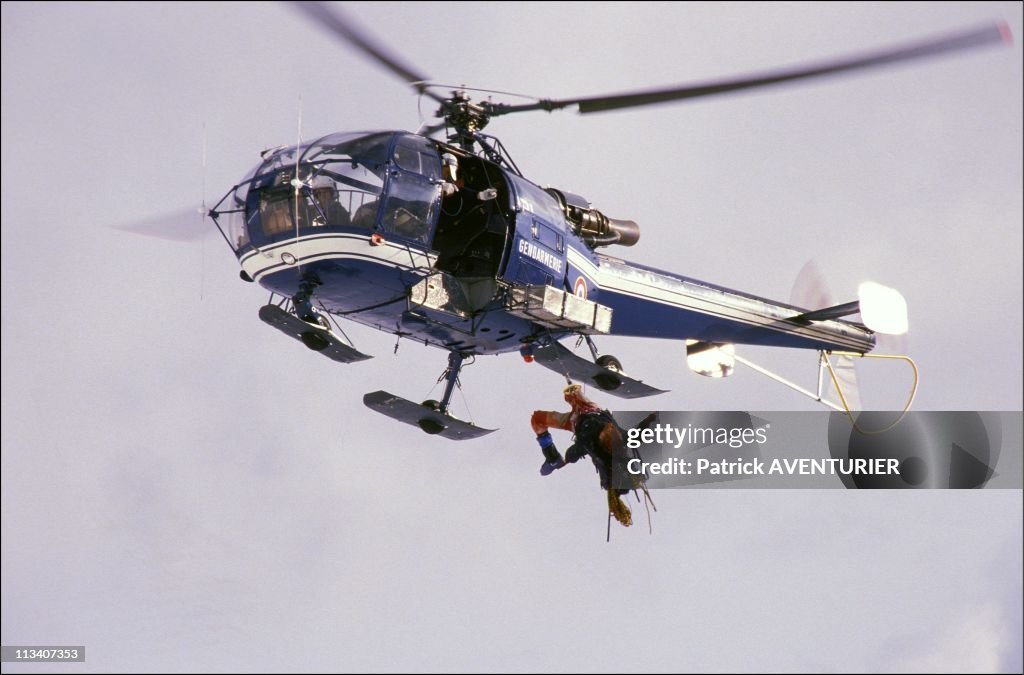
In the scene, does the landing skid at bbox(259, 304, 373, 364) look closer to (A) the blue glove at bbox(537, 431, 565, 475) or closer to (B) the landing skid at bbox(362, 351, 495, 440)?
(B) the landing skid at bbox(362, 351, 495, 440)

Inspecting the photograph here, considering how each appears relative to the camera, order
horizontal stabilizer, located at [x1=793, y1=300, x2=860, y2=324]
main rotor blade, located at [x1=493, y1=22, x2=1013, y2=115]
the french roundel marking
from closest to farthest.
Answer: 1. main rotor blade, located at [x1=493, y1=22, x2=1013, y2=115]
2. the french roundel marking
3. horizontal stabilizer, located at [x1=793, y1=300, x2=860, y2=324]

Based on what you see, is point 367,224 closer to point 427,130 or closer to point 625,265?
point 427,130

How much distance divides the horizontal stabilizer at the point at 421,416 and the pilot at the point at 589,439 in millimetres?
985

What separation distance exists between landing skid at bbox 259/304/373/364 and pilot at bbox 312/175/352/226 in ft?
5.07

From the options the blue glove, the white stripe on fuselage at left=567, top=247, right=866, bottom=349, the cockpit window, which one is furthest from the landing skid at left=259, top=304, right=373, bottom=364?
the white stripe on fuselage at left=567, top=247, right=866, bottom=349

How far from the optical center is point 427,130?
25.1 metres

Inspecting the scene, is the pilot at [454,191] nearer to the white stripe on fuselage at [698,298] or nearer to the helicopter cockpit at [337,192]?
the helicopter cockpit at [337,192]

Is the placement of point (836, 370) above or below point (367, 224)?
below

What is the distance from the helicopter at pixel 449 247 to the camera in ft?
74.6

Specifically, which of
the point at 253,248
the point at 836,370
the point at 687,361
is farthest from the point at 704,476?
the point at 253,248

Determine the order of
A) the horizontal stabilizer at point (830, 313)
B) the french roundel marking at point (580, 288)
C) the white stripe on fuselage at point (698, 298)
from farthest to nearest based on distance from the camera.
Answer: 1. the horizontal stabilizer at point (830, 313)
2. the white stripe on fuselage at point (698, 298)
3. the french roundel marking at point (580, 288)

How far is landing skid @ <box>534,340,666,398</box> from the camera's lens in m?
25.3

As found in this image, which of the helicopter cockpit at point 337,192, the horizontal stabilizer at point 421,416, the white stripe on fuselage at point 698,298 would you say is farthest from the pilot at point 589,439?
the helicopter cockpit at point 337,192

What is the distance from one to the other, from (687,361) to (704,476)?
382cm
